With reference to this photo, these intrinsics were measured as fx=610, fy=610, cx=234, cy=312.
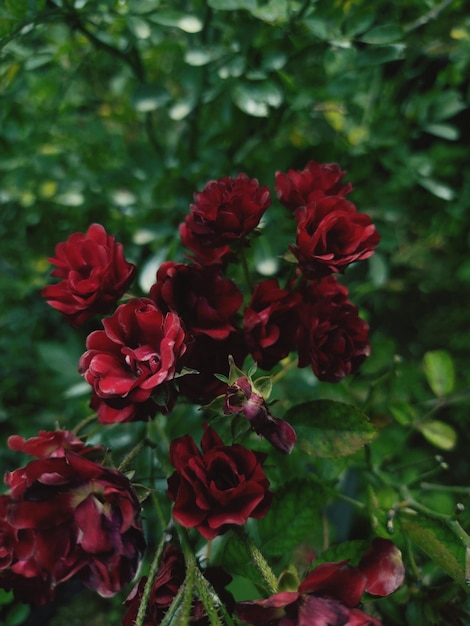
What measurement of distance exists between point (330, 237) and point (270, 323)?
0.10 meters

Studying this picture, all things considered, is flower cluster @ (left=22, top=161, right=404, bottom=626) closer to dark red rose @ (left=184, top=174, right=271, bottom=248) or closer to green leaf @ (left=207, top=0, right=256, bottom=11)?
dark red rose @ (left=184, top=174, right=271, bottom=248)

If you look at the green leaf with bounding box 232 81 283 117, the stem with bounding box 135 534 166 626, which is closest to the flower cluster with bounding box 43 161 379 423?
the stem with bounding box 135 534 166 626

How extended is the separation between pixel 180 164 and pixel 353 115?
1.24 feet

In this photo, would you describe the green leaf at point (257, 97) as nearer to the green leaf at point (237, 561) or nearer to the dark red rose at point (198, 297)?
the dark red rose at point (198, 297)

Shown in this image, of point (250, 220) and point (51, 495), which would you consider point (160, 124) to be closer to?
point (250, 220)

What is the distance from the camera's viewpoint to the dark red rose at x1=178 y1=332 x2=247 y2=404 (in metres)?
0.54

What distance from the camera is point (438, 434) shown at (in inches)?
32.8

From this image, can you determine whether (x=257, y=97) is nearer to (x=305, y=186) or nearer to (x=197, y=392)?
(x=305, y=186)

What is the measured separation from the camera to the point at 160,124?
4.66 feet

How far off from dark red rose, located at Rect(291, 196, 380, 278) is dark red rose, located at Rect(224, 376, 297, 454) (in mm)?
129

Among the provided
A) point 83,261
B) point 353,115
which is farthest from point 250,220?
point 353,115

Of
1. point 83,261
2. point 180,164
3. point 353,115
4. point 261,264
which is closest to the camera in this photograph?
point 83,261

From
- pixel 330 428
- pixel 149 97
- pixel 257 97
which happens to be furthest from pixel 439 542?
pixel 149 97

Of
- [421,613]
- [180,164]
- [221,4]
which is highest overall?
[221,4]
